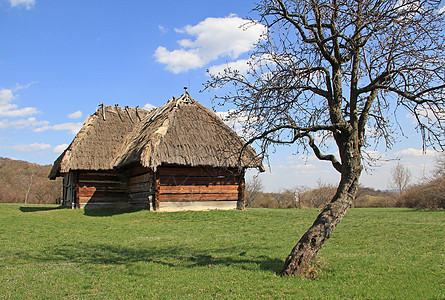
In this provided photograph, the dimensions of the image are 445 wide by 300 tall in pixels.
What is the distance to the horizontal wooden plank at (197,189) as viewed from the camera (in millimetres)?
17078

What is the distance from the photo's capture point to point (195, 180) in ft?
58.1

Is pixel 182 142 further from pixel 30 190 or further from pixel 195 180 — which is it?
pixel 30 190

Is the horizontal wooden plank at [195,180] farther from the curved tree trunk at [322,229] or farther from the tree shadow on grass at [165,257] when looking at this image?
the curved tree trunk at [322,229]

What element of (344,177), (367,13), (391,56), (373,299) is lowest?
(373,299)

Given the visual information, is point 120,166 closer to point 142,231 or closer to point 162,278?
point 142,231

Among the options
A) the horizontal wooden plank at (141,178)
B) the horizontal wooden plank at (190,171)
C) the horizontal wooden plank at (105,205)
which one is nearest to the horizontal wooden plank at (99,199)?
the horizontal wooden plank at (105,205)

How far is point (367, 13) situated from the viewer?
20.8ft

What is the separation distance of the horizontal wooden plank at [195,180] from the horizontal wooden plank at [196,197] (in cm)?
57

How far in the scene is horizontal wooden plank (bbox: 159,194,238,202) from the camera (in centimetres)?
1703

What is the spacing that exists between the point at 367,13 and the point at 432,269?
15.6 feet

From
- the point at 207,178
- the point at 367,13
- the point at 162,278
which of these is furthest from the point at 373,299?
the point at 207,178

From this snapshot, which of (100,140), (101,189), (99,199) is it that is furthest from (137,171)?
(100,140)

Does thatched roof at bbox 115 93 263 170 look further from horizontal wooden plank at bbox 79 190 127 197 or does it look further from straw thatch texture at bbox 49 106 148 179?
horizontal wooden plank at bbox 79 190 127 197

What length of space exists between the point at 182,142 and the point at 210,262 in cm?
1028
